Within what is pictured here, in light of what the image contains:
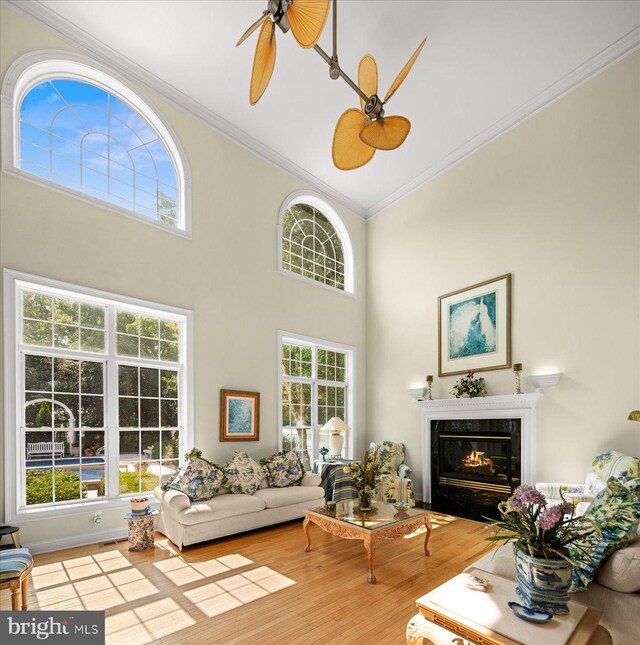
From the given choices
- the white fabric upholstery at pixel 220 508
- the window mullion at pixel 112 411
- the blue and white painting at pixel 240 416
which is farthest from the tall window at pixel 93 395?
the white fabric upholstery at pixel 220 508

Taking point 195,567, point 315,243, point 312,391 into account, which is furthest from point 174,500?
point 315,243

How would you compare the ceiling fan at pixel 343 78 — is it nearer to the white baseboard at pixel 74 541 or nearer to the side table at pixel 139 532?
the side table at pixel 139 532

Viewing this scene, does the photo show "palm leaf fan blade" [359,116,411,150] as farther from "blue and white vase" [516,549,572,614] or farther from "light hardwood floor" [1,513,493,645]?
"light hardwood floor" [1,513,493,645]

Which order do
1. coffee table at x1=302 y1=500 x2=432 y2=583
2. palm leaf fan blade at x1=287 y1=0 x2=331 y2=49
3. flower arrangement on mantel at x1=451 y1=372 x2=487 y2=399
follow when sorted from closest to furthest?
palm leaf fan blade at x1=287 y1=0 x2=331 y2=49
coffee table at x1=302 y1=500 x2=432 y2=583
flower arrangement on mantel at x1=451 y1=372 x2=487 y2=399

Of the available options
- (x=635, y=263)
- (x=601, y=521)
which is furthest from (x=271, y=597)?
(x=635, y=263)

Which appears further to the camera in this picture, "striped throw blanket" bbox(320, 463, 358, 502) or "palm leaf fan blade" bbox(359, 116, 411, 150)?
"striped throw blanket" bbox(320, 463, 358, 502)

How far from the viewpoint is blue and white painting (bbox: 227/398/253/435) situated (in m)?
5.86

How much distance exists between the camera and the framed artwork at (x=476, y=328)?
5.94 meters

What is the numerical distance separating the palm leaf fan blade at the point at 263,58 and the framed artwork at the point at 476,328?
422cm

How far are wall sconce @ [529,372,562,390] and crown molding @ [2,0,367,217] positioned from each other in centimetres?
A: 453

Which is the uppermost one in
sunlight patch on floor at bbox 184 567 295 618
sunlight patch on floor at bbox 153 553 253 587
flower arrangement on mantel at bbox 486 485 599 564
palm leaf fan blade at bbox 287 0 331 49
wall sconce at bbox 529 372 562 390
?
palm leaf fan blade at bbox 287 0 331 49

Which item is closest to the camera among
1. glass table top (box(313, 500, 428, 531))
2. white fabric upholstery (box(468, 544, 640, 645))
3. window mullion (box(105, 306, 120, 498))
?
white fabric upholstery (box(468, 544, 640, 645))

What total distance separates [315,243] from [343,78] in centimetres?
400

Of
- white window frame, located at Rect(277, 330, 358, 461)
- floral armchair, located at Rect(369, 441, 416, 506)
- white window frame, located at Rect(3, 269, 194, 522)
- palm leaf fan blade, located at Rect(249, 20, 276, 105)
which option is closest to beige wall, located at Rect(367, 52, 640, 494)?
floral armchair, located at Rect(369, 441, 416, 506)
